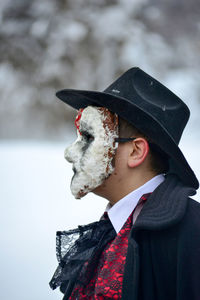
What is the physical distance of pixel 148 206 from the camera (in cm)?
103

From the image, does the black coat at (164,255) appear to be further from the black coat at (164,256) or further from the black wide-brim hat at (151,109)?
the black wide-brim hat at (151,109)

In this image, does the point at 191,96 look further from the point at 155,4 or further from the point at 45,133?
the point at 45,133

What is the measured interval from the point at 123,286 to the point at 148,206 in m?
0.21

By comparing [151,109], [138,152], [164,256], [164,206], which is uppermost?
[151,109]

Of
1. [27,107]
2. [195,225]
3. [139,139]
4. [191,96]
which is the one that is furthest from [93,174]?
[27,107]

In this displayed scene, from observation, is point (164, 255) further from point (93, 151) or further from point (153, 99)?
point (153, 99)

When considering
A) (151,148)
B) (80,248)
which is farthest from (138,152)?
(80,248)

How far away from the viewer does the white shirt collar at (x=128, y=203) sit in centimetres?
114

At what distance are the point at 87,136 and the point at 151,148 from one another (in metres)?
0.19

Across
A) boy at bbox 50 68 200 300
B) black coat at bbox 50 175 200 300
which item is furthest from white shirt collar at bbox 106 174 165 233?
black coat at bbox 50 175 200 300

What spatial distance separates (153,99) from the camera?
1145 mm

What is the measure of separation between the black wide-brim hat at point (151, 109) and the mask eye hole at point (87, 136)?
0.10m

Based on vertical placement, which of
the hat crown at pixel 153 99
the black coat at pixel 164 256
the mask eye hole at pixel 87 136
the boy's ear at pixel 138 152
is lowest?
the black coat at pixel 164 256

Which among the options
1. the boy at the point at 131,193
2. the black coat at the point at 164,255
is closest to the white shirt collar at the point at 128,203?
the boy at the point at 131,193
